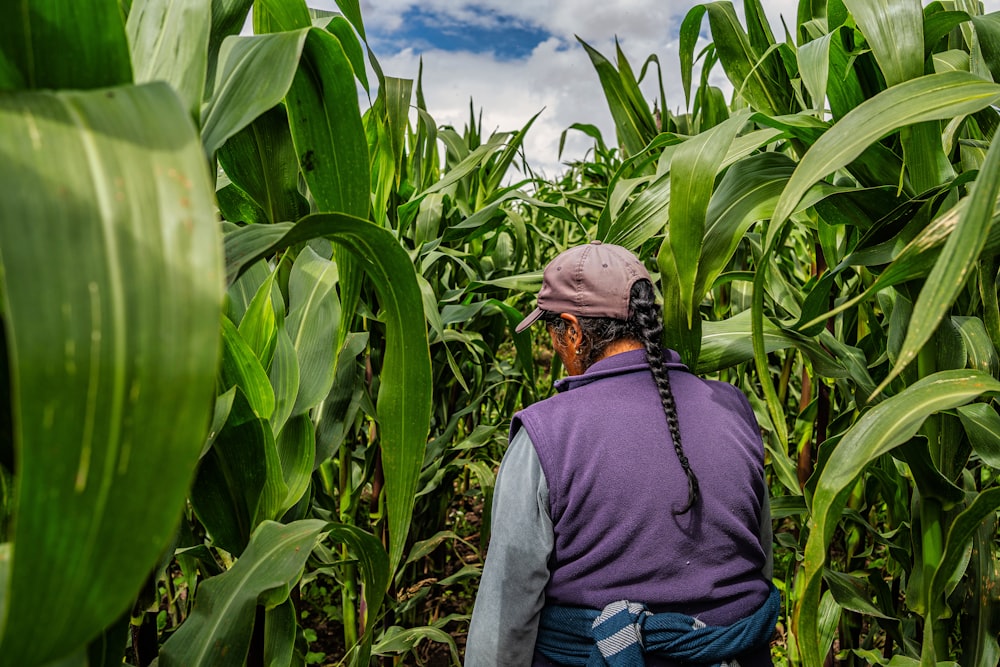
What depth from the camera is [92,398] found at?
0.24 m

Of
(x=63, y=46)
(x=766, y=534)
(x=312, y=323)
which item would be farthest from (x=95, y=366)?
(x=766, y=534)

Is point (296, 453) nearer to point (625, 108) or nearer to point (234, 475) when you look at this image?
point (234, 475)

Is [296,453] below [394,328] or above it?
below

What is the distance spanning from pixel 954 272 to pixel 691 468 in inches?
23.6


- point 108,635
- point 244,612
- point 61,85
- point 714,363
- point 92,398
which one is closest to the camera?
point 92,398

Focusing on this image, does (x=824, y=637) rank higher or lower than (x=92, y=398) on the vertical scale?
lower

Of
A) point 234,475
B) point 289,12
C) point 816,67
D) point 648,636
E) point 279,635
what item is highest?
point 289,12

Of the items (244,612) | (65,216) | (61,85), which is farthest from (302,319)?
(65,216)

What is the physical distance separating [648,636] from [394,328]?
624 mm

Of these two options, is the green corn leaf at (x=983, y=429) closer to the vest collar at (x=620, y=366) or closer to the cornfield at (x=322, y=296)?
the cornfield at (x=322, y=296)

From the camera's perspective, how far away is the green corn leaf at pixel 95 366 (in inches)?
Result: 9.1

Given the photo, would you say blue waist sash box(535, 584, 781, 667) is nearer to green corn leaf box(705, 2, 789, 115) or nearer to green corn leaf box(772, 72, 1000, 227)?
green corn leaf box(772, 72, 1000, 227)

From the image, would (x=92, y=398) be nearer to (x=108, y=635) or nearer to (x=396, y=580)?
(x=108, y=635)

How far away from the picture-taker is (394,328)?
53 centimetres
